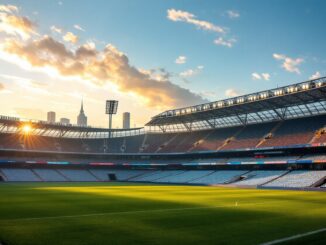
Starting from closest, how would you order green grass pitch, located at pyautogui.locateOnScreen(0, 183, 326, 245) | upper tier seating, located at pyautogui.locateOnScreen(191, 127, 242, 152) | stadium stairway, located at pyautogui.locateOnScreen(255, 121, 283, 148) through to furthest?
green grass pitch, located at pyautogui.locateOnScreen(0, 183, 326, 245) → stadium stairway, located at pyautogui.locateOnScreen(255, 121, 283, 148) → upper tier seating, located at pyautogui.locateOnScreen(191, 127, 242, 152)

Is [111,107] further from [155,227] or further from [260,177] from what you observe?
[155,227]

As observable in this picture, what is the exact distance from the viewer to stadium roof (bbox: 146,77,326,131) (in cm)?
6581

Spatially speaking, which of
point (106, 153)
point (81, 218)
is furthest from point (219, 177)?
point (81, 218)

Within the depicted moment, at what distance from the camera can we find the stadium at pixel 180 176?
17.1m

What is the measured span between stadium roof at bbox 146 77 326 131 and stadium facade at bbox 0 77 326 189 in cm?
18

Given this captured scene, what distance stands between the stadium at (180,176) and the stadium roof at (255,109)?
0.81 feet

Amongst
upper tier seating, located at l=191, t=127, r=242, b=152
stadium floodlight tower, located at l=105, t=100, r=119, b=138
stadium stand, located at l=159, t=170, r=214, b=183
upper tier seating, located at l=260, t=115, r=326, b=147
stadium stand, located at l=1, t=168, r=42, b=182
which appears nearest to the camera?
upper tier seating, located at l=260, t=115, r=326, b=147

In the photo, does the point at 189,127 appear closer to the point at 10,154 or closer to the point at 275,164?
the point at 275,164

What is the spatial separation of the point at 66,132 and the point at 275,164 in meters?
66.7

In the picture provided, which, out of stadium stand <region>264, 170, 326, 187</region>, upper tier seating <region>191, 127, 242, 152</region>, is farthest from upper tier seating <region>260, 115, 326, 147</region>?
upper tier seating <region>191, 127, 242, 152</region>

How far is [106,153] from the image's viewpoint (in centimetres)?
10638

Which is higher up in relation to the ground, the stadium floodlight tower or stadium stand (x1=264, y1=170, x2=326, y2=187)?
the stadium floodlight tower

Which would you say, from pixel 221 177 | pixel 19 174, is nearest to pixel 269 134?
pixel 221 177

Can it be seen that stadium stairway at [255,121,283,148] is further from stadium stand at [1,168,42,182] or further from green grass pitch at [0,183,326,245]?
green grass pitch at [0,183,326,245]
